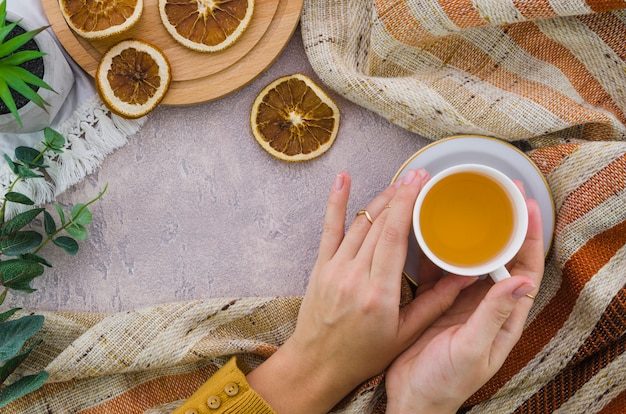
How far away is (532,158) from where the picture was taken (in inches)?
47.4

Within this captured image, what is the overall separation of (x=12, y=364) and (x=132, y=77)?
0.60 meters

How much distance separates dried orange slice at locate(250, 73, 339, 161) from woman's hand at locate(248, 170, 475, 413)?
0.17m

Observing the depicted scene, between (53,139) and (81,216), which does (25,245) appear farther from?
(53,139)

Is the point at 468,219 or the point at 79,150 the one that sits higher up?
the point at 79,150

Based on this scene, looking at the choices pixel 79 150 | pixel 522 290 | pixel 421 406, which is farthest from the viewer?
pixel 79 150

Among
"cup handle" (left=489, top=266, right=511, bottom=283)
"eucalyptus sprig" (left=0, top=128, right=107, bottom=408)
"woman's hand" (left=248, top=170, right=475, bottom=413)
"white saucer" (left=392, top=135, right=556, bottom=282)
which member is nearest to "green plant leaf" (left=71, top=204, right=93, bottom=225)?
"eucalyptus sprig" (left=0, top=128, right=107, bottom=408)

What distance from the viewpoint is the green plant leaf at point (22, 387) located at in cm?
107

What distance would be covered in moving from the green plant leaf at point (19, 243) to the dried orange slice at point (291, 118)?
19.5 inches

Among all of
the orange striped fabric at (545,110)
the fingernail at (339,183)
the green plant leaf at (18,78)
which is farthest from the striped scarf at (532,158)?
the green plant leaf at (18,78)

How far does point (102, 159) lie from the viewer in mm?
1283

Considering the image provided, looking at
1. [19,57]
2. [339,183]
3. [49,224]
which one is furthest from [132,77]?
[339,183]

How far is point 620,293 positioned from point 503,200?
0.30 meters

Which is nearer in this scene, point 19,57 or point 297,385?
point 19,57

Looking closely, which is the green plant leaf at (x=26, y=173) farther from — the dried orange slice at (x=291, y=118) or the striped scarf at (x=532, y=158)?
the dried orange slice at (x=291, y=118)
